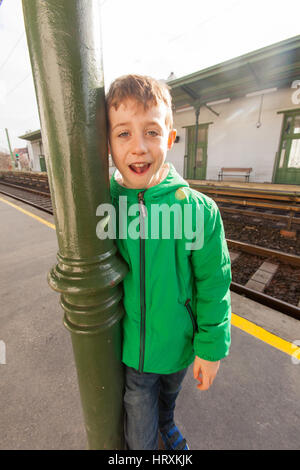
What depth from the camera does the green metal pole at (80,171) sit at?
25.3 inches

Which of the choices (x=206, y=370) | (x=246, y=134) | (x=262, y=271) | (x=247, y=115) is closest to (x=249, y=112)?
(x=247, y=115)

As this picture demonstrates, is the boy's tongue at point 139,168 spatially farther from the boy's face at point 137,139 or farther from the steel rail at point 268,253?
the steel rail at point 268,253

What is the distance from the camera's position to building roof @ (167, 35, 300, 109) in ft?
26.5

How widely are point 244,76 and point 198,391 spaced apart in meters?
12.2

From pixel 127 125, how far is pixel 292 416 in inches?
78.4

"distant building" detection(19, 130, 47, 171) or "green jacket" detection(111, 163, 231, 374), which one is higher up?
"distant building" detection(19, 130, 47, 171)

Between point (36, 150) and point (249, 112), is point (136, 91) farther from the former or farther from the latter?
point (36, 150)

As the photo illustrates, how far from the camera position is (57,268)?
34.8 inches

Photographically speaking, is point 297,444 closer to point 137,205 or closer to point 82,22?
point 137,205

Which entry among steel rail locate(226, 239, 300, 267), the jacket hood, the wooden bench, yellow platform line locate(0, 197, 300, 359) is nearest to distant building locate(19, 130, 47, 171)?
the wooden bench

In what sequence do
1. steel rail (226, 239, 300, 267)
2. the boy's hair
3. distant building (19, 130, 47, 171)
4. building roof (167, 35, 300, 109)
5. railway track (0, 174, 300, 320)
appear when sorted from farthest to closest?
distant building (19, 130, 47, 171)
building roof (167, 35, 300, 109)
steel rail (226, 239, 300, 267)
railway track (0, 174, 300, 320)
the boy's hair

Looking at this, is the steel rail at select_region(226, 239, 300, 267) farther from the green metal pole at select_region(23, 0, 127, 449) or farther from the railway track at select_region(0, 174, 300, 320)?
the green metal pole at select_region(23, 0, 127, 449)

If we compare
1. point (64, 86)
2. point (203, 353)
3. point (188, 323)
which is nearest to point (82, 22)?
point (64, 86)
